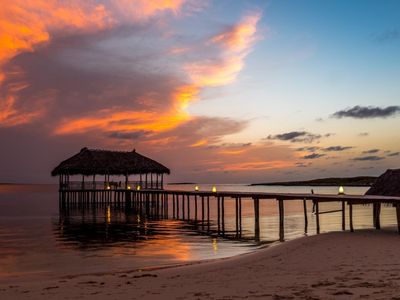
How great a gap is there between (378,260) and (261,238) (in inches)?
476

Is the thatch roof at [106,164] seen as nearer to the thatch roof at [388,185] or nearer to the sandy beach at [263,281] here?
the thatch roof at [388,185]

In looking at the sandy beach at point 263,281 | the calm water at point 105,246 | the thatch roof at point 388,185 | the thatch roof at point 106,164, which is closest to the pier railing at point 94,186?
the thatch roof at point 106,164

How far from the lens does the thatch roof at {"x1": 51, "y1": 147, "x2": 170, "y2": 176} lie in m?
49.2

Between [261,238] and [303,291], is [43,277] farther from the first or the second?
[261,238]

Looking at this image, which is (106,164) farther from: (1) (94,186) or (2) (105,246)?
(2) (105,246)

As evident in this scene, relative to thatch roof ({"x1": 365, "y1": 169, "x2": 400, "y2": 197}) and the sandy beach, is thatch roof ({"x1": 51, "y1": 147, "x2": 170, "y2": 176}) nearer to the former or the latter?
thatch roof ({"x1": 365, "y1": 169, "x2": 400, "y2": 197})

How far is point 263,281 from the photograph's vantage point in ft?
31.0

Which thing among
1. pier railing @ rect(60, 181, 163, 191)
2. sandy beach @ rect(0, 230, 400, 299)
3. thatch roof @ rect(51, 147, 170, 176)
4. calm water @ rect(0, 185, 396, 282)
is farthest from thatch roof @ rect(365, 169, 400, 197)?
pier railing @ rect(60, 181, 163, 191)

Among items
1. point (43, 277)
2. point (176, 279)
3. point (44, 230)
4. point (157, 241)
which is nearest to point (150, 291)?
point (176, 279)

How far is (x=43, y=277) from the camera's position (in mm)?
13305

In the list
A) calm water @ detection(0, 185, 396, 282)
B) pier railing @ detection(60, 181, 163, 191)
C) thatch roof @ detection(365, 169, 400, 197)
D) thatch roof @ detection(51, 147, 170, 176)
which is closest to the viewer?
calm water @ detection(0, 185, 396, 282)

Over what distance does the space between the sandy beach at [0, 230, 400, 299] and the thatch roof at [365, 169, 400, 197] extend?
20.6m

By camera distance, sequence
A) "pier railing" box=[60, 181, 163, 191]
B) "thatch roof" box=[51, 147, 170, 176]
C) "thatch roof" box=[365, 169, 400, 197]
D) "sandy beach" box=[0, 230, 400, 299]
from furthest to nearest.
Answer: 1. "pier railing" box=[60, 181, 163, 191]
2. "thatch roof" box=[51, 147, 170, 176]
3. "thatch roof" box=[365, 169, 400, 197]
4. "sandy beach" box=[0, 230, 400, 299]

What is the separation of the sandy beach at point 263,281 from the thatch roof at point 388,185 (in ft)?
67.5
